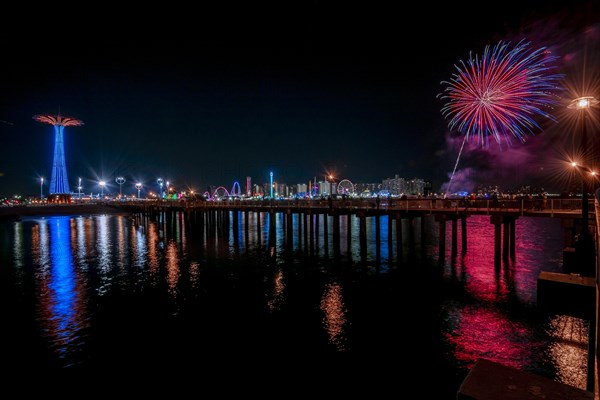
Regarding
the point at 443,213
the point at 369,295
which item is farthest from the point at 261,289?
the point at 443,213

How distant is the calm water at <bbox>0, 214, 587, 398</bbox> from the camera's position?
1181 cm

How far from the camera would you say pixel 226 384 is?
11047 mm

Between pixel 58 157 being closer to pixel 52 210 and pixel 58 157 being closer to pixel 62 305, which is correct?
pixel 52 210

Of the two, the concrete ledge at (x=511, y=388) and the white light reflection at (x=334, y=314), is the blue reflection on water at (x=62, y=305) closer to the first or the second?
the white light reflection at (x=334, y=314)

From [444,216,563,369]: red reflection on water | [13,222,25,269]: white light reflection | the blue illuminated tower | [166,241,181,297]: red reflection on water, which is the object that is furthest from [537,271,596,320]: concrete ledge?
the blue illuminated tower

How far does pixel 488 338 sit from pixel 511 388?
10698 mm

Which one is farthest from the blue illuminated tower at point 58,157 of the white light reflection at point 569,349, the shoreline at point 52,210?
the white light reflection at point 569,349

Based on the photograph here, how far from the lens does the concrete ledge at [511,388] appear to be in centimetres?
428

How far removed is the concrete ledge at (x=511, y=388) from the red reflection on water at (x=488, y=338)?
8.20 m

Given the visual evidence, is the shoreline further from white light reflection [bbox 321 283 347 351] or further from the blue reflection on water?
white light reflection [bbox 321 283 347 351]

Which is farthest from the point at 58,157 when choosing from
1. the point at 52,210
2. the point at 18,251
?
the point at 18,251

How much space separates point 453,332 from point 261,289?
11.0m

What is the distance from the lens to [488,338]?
44.8 ft

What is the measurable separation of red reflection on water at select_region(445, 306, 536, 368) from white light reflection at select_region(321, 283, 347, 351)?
4.09 m
